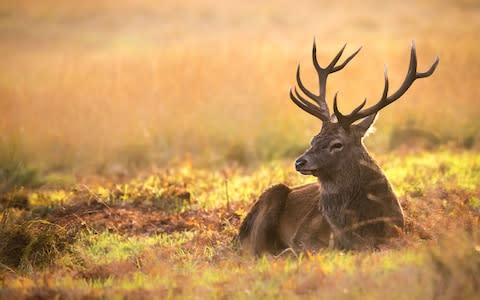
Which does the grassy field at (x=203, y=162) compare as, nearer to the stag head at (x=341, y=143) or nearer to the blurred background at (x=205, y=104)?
the blurred background at (x=205, y=104)

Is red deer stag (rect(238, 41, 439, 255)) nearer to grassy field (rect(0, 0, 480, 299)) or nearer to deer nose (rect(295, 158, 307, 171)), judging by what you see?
deer nose (rect(295, 158, 307, 171))

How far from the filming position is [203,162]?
51.6ft

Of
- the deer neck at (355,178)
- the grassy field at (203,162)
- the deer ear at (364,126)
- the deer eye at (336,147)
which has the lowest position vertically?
the grassy field at (203,162)

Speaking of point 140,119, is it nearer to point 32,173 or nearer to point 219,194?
point 32,173

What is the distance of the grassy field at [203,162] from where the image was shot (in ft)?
21.7

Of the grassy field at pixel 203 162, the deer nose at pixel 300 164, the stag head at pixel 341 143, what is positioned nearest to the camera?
the grassy field at pixel 203 162

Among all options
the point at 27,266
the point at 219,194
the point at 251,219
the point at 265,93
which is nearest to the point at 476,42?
the point at 265,93

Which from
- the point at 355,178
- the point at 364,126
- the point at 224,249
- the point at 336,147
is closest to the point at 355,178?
the point at 355,178

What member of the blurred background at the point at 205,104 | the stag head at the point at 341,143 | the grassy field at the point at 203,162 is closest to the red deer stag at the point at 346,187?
Result: the stag head at the point at 341,143

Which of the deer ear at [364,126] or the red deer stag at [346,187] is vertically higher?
the deer ear at [364,126]

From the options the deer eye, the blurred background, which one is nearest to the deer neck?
Answer: the deer eye

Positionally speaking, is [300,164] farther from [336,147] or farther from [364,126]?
[364,126]

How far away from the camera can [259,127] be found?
17453 mm

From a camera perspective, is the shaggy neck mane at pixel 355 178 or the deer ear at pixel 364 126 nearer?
the shaggy neck mane at pixel 355 178
